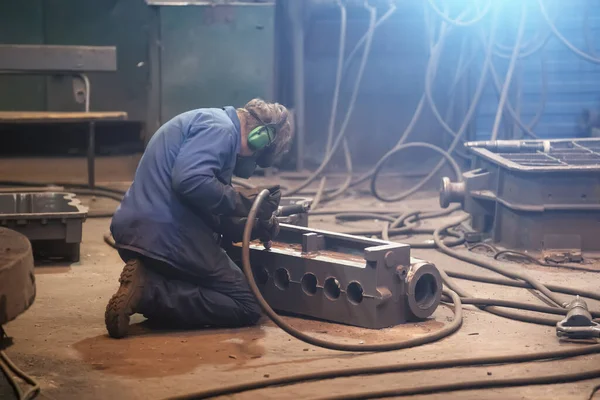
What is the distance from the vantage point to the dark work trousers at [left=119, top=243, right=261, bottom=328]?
11.8ft

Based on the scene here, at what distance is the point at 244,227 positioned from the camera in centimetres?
361

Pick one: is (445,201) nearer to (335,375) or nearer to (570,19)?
(335,375)

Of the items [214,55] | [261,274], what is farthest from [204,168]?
[214,55]

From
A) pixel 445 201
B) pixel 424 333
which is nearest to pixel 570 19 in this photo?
pixel 445 201

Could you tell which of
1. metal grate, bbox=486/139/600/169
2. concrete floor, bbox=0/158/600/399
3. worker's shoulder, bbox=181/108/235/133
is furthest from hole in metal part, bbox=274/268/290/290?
metal grate, bbox=486/139/600/169

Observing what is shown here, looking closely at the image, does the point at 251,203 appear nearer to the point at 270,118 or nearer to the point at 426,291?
the point at 270,118

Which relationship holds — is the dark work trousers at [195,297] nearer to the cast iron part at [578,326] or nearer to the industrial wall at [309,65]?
the cast iron part at [578,326]

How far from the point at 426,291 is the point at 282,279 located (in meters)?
0.61

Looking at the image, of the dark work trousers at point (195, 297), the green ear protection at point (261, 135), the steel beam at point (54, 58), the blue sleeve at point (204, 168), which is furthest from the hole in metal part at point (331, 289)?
the steel beam at point (54, 58)

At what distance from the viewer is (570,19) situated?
318 inches

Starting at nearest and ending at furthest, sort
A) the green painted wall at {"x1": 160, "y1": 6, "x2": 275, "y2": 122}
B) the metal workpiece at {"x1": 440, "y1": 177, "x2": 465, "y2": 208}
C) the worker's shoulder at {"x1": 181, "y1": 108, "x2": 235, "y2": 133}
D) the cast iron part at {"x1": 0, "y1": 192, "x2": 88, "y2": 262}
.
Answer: the worker's shoulder at {"x1": 181, "y1": 108, "x2": 235, "y2": 133} < the cast iron part at {"x1": 0, "y1": 192, "x2": 88, "y2": 262} < the metal workpiece at {"x1": 440, "y1": 177, "x2": 465, "y2": 208} < the green painted wall at {"x1": 160, "y1": 6, "x2": 275, "y2": 122}

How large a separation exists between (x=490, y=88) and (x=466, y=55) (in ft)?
1.27

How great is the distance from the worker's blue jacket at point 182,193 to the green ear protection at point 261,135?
59mm

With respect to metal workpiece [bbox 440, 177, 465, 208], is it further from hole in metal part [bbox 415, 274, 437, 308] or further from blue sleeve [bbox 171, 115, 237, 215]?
blue sleeve [bbox 171, 115, 237, 215]
